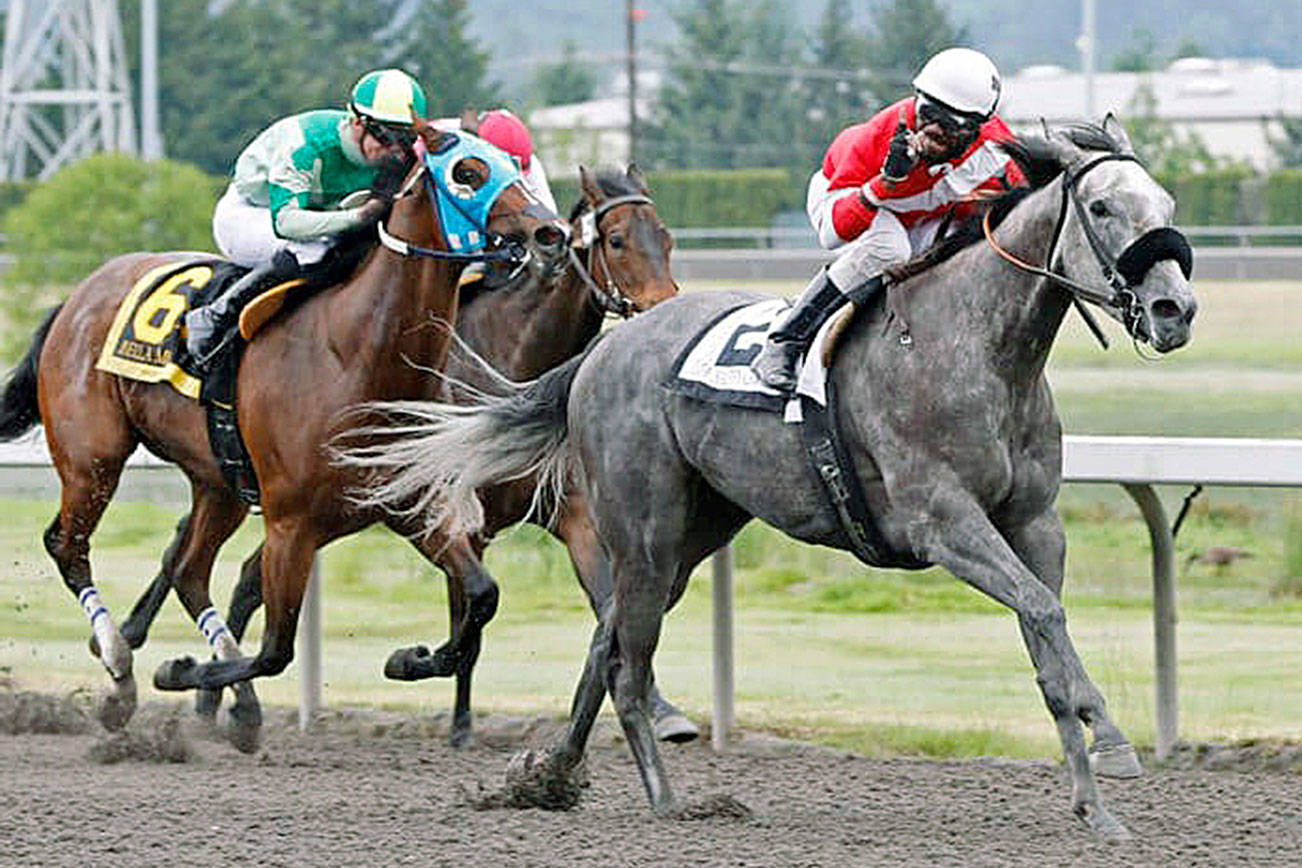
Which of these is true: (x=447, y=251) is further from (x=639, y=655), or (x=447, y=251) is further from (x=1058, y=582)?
(x=1058, y=582)

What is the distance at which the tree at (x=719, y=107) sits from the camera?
6106 cm

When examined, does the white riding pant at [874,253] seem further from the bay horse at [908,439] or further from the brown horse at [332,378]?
the brown horse at [332,378]

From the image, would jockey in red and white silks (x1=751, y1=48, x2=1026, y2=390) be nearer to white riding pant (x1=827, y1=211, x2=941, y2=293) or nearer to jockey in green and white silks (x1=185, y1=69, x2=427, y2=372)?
white riding pant (x1=827, y1=211, x2=941, y2=293)

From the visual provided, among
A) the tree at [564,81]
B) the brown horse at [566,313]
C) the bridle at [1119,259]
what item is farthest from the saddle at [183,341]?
the tree at [564,81]

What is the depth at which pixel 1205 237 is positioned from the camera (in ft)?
122

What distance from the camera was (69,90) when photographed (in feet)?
155

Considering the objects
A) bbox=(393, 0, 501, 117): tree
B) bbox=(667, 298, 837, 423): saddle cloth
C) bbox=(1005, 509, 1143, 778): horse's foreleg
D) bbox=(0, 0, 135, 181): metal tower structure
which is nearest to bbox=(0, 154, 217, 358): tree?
bbox=(667, 298, 837, 423): saddle cloth

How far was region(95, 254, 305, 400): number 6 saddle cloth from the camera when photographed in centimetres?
715

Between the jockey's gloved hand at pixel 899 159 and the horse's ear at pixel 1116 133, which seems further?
the jockey's gloved hand at pixel 899 159

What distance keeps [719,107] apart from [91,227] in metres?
43.5

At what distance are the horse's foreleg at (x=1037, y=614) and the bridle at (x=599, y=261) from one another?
2.01 metres

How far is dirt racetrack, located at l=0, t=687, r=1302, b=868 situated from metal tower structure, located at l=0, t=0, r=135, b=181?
35.2m

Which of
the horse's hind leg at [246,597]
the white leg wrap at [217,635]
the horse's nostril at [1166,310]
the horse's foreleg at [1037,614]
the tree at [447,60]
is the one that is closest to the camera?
the horse's nostril at [1166,310]

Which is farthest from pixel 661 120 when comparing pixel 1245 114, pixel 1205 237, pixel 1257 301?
pixel 1257 301
